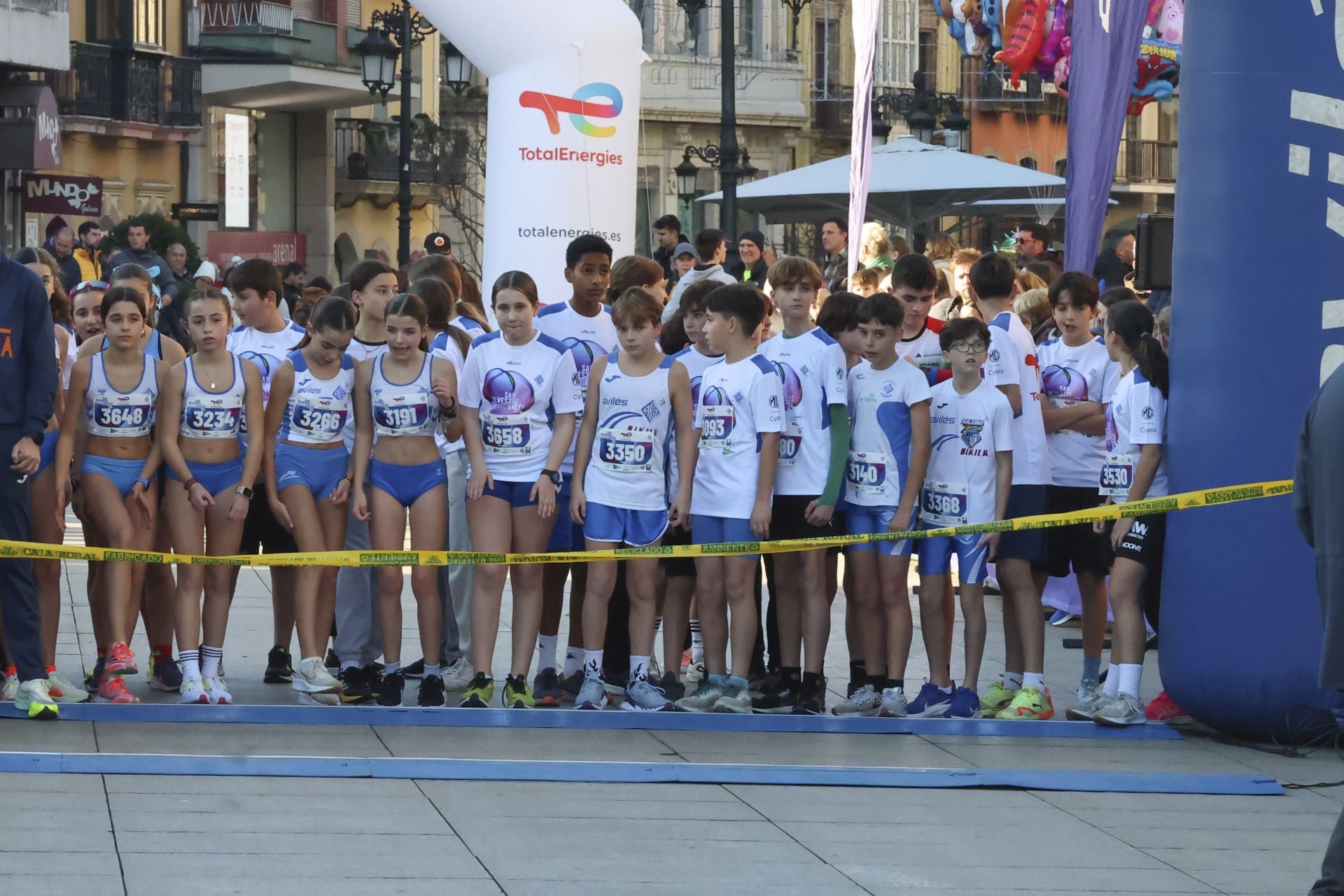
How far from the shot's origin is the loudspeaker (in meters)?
10.3

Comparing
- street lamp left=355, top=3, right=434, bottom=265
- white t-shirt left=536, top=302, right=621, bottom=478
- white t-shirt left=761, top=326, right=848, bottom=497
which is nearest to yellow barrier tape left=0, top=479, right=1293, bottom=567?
white t-shirt left=761, top=326, right=848, bottom=497

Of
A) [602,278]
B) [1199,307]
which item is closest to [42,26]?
[602,278]

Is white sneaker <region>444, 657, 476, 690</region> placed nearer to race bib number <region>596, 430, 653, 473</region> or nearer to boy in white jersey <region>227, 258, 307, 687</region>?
boy in white jersey <region>227, 258, 307, 687</region>

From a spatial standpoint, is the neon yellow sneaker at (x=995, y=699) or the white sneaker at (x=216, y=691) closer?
the white sneaker at (x=216, y=691)

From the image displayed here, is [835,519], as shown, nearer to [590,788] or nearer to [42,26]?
[590,788]

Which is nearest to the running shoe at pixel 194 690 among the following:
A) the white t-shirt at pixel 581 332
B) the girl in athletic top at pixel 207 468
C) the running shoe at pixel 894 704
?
the girl in athletic top at pixel 207 468

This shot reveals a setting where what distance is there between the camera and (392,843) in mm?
6500

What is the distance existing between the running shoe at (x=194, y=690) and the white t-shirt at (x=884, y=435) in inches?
110

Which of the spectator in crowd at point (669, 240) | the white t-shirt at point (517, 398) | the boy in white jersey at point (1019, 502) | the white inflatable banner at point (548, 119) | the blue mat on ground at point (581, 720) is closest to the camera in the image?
the blue mat on ground at point (581, 720)

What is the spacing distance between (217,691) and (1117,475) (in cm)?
383

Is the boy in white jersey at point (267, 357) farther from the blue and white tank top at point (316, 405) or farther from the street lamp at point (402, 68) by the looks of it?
the street lamp at point (402, 68)

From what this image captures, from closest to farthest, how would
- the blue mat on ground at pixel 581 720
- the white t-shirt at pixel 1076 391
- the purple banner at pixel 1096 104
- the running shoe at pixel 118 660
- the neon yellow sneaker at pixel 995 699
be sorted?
the blue mat on ground at pixel 581 720 → the running shoe at pixel 118 660 → the neon yellow sneaker at pixel 995 699 → the white t-shirt at pixel 1076 391 → the purple banner at pixel 1096 104

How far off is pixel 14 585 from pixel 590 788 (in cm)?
255

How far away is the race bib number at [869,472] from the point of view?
354 inches
